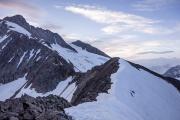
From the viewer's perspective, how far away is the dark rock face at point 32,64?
118m

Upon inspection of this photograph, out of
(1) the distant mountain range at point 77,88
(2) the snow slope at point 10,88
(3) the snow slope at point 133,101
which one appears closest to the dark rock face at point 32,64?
(1) the distant mountain range at point 77,88

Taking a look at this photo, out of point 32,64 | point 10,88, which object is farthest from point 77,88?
point 32,64

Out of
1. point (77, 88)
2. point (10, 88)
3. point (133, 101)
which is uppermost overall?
point (133, 101)

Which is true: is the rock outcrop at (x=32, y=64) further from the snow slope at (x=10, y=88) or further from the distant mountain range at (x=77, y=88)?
the snow slope at (x=10, y=88)

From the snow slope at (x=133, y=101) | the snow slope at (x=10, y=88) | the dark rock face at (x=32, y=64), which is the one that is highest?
the snow slope at (x=133, y=101)

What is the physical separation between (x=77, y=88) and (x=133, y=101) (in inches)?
1217

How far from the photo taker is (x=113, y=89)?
4869 centimetres

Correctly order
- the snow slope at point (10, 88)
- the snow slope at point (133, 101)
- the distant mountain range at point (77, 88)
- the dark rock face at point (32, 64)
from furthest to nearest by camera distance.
→ the snow slope at point (10, 88), the dark rock face at point (32, 64), the snow slope at point (133, 101), the distant mountain range at point (77, 88)

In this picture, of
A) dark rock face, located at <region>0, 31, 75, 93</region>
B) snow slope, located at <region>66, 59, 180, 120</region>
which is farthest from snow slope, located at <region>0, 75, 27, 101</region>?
snow slope, located at <region>66, 59, 180, 120</region>

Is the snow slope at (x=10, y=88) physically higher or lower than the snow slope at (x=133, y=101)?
lower

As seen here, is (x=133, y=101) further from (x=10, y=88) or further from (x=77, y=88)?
(x=10, y=88)

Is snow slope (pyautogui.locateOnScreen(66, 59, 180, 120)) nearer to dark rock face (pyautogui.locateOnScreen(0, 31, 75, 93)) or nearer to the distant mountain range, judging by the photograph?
the distant mountain range

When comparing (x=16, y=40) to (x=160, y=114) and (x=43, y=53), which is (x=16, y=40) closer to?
(x=43, y=53)

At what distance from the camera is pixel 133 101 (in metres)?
50.3
